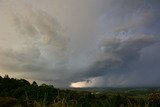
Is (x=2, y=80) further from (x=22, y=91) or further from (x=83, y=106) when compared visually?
(x=83, y=106)

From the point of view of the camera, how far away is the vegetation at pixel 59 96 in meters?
20.6

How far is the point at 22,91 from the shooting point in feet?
146

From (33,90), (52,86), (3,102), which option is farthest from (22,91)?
(3,102)

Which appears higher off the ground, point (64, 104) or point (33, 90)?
point (33, 90)

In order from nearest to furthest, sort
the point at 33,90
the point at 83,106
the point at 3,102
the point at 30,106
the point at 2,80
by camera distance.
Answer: the point at 83,106
the point at 30,106
the point at 3,102
the point at 33,90
the point at 2,80

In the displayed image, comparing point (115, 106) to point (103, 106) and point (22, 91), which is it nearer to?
point (103, 106)

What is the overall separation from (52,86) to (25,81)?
9535 mm

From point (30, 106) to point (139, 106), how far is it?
635cm

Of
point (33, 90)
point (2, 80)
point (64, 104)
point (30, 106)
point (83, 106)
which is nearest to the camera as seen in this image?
point (64, 104)

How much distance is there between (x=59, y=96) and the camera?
34.5m

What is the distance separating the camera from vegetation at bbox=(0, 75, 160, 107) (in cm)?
2056

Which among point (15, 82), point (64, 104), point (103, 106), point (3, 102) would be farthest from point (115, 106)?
point (15, 82)

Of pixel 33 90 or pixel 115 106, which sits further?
pixel 33 90

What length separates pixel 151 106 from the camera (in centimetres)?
2027
